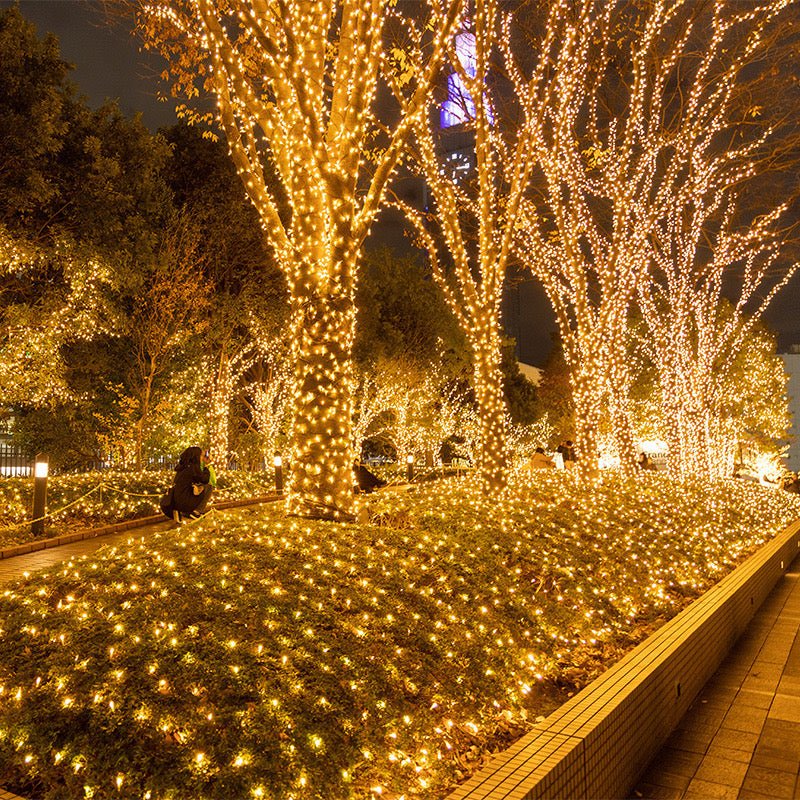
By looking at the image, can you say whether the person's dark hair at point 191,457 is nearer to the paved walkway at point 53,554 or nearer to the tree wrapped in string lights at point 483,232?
the paved walkway at point 53,554

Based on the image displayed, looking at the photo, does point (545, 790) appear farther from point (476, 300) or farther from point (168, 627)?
point (476, 300)

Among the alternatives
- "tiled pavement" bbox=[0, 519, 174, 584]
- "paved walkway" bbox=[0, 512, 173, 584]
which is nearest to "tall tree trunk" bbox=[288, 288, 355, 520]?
"paved walkway" bbox=[0, 512, 173, 584]

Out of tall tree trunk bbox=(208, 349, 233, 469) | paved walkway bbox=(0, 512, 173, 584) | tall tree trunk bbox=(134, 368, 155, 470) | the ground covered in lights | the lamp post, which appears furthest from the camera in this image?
tall tree trunk bbox=(208, 349, 233, 469)

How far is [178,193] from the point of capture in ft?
64.7

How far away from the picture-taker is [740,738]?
4.77m

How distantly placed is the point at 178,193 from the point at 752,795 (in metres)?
19.2

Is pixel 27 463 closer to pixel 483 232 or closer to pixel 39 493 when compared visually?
pixel 39 493

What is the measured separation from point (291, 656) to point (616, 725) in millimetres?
1720

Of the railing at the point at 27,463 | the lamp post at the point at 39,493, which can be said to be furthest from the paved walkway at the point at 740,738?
the railing at the point at 27,463

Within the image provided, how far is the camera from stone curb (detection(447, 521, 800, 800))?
310 cm

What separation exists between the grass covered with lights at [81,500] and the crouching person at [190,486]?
0.54m

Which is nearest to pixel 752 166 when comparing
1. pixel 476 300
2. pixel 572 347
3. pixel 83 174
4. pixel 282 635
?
pixel 572 347

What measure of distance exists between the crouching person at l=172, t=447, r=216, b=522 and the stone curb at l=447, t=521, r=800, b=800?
6.75 meters

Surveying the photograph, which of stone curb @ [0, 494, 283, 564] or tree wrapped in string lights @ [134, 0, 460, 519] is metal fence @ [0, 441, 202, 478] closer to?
stone curb @ [0, 494, 283, 564]
